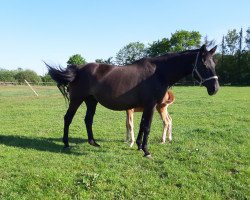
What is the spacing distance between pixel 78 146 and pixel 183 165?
3.04 metres

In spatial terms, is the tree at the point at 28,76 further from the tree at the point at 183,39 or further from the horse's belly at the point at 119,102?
the horse's belly at the point at 119,102

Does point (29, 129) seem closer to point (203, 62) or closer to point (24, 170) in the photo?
point (24, 170)

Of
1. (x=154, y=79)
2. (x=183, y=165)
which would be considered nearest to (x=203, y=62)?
(x=154, y=79)

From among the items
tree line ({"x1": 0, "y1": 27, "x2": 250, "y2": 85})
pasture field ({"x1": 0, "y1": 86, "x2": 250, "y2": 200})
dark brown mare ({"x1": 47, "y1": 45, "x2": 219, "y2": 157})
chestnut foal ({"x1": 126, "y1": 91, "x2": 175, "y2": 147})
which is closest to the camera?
pasture field ({"x1": 0, "y1": 86, "x2": 250, "y2": 200})

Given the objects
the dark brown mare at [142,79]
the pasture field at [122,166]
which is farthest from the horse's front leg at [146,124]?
the pasture field at [122,166]

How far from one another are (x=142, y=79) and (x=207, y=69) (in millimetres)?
1498

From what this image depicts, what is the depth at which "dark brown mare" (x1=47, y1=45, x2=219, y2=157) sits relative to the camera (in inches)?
287

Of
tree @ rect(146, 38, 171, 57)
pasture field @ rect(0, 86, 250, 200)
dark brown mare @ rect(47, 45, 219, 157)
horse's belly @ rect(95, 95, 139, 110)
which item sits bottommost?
pasture field @ rect(0, 86, 250, 200)

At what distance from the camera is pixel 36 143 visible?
8.85m

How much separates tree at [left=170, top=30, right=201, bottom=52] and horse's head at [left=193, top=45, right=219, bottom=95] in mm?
84608

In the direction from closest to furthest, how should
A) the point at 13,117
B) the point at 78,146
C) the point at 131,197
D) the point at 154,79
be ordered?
the point at 131,197
the point at 154,79
the point at 78,146
the point at 13,117

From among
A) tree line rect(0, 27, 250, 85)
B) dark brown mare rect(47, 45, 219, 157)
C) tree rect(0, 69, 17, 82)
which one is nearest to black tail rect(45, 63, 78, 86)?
dark brown mare rect(47, 45, 219, 157)

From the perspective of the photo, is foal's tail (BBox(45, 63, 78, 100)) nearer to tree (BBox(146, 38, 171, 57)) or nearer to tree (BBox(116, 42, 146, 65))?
tree (BBox(146, 38, 171, 57))

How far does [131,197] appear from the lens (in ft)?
17.7
